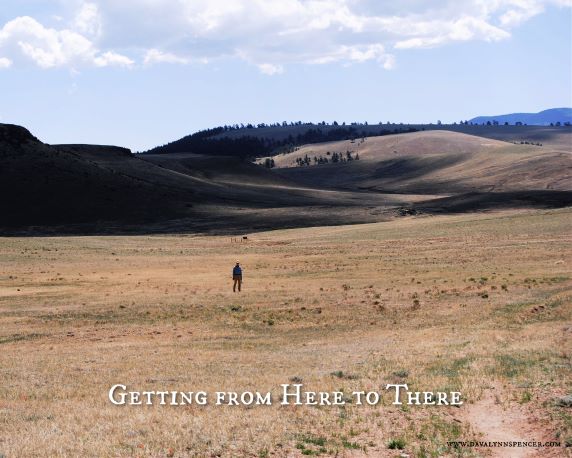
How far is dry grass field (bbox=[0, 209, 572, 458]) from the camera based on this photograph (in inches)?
546

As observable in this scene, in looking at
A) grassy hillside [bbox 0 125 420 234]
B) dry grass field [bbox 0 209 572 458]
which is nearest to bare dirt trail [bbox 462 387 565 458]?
dry grass field [bbox 0 209 572 458]

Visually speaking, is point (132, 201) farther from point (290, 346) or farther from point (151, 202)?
point (290, 346)

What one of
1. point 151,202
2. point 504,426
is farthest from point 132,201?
point 504,426

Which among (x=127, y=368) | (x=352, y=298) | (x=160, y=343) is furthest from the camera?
(x=352, y=298)

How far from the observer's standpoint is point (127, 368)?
2305 cm

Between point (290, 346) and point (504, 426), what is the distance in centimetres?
1404

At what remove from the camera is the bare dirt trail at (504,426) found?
42.5 feet

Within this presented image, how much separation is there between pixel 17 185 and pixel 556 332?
128941 mm

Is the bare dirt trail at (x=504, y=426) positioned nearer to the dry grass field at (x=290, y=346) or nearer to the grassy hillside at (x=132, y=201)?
the dry grass field at (x=290, y=346)

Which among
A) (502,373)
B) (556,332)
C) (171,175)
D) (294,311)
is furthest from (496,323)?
(171,175)

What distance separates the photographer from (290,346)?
27984 millimetres

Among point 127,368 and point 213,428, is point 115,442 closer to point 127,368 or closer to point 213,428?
point 213,428

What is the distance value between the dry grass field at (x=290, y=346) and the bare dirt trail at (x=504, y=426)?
0.16ft

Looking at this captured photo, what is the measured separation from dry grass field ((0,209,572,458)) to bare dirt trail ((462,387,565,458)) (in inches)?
1.9
